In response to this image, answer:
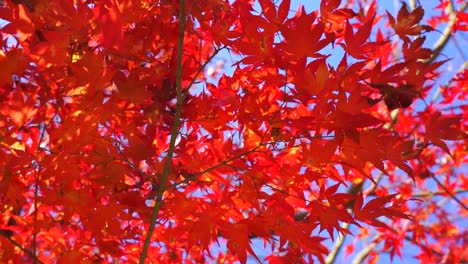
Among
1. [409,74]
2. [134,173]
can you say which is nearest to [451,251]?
[409,74]

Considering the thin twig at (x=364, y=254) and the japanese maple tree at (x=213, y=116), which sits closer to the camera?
the japanese maple tree at (x=213, y=116)

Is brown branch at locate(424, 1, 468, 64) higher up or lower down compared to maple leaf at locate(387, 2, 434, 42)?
higher up

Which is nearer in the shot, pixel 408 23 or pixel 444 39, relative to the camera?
pixel 408 23

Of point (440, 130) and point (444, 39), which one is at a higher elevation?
point (444, 39)

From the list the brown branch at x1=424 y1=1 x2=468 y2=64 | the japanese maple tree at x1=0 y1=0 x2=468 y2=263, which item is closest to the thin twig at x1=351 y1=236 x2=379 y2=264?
the brown branch at x1=424 y1=1 x2=468 y2=64

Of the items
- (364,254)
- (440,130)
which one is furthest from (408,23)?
(364,254)

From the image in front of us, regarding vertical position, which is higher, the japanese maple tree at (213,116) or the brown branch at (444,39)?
the brown branch at (444,39)

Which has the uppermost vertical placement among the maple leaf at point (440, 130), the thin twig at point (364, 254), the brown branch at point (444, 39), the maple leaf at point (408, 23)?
the brown branch at point (444, 39)

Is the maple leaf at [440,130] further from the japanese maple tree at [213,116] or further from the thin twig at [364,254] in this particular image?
the thin twig at [364,254]

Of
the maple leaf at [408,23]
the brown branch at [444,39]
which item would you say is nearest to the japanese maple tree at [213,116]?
the maple leaf at [408,23]

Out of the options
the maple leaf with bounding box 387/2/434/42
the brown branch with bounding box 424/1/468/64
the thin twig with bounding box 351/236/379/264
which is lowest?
A: the maple leaf with bounding box 387/2/434/42

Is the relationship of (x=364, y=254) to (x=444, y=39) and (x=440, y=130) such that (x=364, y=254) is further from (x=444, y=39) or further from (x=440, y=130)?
(x=440, y=130)

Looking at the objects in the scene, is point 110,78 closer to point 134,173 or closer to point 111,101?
point 111,101

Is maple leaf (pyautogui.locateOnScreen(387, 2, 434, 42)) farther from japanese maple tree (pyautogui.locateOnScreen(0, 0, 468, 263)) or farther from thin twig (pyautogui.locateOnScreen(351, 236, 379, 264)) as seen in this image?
thin twig (pyautogui.locateOnScreen(351, 236, 379, 264))
